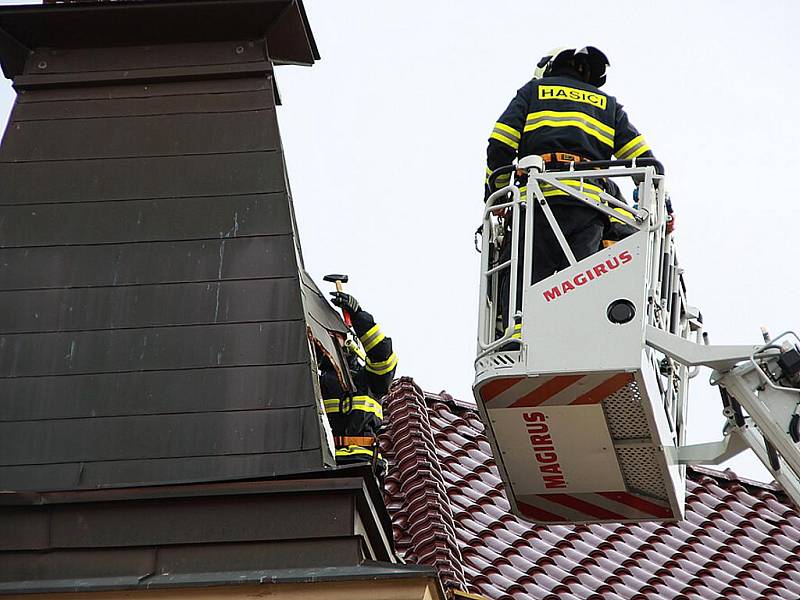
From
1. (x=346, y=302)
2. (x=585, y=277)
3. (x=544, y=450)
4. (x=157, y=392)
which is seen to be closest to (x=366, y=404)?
(x=346, y=302)

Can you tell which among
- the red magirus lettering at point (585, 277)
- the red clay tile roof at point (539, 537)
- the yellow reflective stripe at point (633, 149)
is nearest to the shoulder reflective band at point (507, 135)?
the yellow reflective stripe at point (633, 149)

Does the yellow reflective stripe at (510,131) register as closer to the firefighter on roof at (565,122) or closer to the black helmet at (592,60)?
the firefighter on roof at (565,122)

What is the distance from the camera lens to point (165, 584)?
859cm

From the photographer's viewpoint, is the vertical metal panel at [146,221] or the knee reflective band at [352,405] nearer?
the vertical metal panel at [146,221]

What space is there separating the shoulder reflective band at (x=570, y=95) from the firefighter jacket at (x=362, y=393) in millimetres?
2547

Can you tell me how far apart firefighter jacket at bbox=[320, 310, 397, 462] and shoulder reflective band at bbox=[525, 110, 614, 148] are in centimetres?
244

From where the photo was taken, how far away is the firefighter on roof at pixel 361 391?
38.7 ft

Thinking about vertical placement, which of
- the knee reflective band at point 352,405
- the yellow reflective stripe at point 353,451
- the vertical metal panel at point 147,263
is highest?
the vertical metal panel at point 147,263

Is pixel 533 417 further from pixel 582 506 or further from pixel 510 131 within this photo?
pixel 510 131

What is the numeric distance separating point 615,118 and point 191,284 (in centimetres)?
271

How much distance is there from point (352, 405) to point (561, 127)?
2845 mm

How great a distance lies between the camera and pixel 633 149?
10125mm

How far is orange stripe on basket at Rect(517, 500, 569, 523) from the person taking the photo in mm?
10109

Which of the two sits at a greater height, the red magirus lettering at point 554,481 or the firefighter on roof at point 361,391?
the firefighter on roof at point 361,391
